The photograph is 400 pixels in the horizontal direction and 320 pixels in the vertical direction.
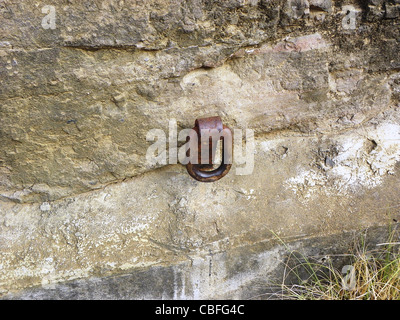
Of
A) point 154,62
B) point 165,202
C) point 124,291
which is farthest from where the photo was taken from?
point 165,202

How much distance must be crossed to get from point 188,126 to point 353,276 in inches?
36.7

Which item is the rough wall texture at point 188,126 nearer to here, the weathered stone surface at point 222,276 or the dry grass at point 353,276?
the weathered stone surface at point 222,276

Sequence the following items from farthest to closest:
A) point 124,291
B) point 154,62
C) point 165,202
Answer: point 165,202, point 124,291, point 154,62

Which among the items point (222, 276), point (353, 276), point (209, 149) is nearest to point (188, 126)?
point (209, 149)

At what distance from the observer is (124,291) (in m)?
1.59

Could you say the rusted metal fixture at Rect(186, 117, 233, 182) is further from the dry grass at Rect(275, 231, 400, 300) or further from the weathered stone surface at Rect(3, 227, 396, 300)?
the dry grass at Rect(275, 231, 400, 300)

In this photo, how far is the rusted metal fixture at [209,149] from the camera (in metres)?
1.49

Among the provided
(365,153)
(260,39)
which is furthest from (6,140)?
(365,153)

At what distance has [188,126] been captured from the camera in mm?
1671

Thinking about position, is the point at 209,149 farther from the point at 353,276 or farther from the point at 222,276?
the point at 353,276

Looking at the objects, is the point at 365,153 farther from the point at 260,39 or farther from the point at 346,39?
the point at 260,39

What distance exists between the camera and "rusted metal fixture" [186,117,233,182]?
1.49 metres

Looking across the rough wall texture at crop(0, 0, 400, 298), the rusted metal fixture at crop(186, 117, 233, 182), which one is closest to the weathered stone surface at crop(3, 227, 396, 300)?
the rough wall texture at crop(0, 0, 400, 298)

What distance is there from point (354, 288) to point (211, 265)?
0.61 meters
